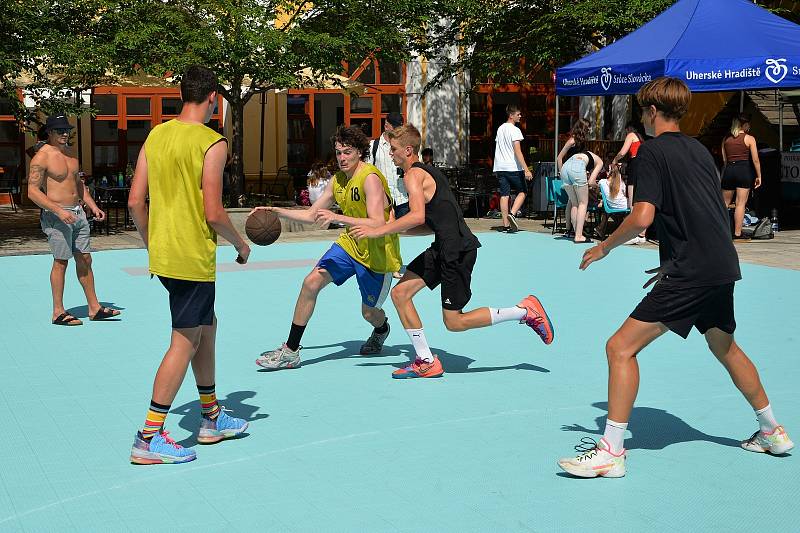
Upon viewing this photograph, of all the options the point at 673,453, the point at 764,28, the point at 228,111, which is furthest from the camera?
the point at 228,111

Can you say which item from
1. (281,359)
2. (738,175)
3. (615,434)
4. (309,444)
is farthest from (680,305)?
(738,175)

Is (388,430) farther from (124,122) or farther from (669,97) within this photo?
(124,122)

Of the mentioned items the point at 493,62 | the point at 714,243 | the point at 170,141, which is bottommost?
the point at 714,243

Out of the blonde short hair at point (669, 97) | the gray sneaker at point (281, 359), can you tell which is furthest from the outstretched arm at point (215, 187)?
the gray sneaker at point (281, 359)

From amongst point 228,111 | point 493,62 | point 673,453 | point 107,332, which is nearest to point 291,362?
point 107,332

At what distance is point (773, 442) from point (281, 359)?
11.6 ft

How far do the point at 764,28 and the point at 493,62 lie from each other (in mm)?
6765

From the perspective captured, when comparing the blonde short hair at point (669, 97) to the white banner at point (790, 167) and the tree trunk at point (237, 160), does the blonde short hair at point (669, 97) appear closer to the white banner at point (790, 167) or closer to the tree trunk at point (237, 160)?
the white banner at point (790, 167)

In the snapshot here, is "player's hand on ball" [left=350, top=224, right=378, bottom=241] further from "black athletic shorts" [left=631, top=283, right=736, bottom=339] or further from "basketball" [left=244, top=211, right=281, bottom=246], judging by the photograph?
"black athletic shorts" [left=631, top=283, right=736, bottom=339]

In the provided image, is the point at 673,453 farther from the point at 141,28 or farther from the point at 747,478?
the point at 141,28

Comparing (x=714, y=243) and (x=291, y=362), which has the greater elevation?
(x=714, y=243)

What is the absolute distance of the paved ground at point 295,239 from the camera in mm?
15008

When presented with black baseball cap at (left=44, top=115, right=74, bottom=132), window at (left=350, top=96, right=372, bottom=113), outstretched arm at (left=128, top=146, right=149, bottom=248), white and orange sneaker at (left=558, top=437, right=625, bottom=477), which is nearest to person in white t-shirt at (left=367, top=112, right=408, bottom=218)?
black baseball cap at (left=44, top=115, right=74, bottom=132)

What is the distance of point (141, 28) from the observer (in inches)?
773
